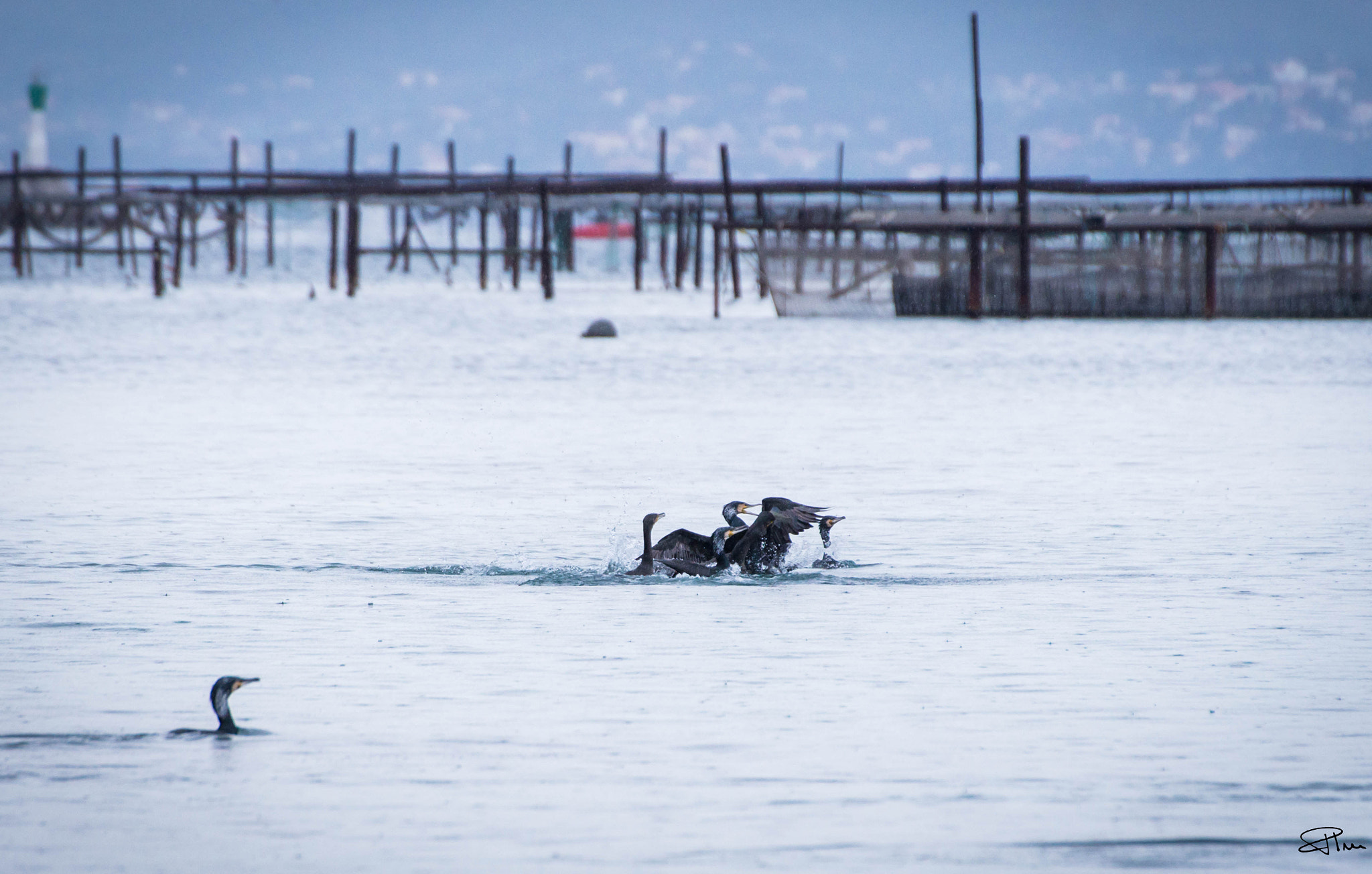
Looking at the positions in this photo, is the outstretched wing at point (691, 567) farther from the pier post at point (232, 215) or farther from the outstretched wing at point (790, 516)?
the pier post at point (232, 215)

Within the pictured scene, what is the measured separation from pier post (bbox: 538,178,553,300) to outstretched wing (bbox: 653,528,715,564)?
103ft

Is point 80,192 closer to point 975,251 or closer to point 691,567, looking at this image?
point 975,251

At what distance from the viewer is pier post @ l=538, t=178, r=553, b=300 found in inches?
1615

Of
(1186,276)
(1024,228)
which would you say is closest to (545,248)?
(1024,228)

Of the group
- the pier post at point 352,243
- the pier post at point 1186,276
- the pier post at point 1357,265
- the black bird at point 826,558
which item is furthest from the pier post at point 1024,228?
the black bird at point 826,558

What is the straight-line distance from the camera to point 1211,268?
3334 centimetres

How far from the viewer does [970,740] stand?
5.88m

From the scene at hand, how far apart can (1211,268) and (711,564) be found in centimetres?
2623

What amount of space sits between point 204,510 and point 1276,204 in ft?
104

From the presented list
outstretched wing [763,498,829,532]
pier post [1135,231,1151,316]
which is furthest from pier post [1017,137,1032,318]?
outstretched wing [763,498,829,532]

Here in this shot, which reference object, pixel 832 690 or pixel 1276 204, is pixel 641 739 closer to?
pixel 832 690
